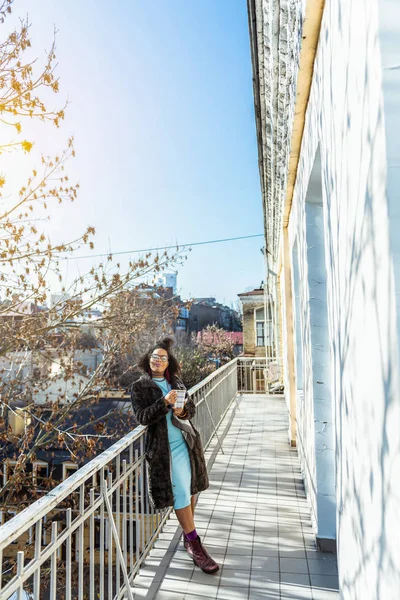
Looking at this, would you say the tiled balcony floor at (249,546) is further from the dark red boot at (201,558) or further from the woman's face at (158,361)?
the woman's face at (158,361)

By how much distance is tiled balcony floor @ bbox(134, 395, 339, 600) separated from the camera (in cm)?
295

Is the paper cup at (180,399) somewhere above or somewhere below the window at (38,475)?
above

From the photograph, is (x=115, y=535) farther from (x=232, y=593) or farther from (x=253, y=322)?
(x=253, y=322)

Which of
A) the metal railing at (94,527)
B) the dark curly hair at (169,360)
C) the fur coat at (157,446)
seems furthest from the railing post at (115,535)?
the dark curly hair at (169,360)

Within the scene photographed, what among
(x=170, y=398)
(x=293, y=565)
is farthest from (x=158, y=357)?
(x=293, y=565)

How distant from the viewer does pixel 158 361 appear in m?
3.57

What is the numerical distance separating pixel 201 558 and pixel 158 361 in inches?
57.1

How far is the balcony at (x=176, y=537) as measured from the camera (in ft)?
6.26

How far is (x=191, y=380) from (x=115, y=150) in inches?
413

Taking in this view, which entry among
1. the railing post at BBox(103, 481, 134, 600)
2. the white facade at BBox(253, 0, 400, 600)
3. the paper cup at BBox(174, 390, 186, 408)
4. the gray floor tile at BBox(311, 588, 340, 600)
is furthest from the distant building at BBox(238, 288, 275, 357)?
the white facade at BBox(253, 0, 400, 600)

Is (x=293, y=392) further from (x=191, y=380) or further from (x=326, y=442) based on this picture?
(x=191, y=380)

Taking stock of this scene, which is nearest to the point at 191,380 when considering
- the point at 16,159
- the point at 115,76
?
the point at 115,76

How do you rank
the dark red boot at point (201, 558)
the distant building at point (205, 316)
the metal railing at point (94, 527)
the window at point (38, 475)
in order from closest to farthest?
the metal railing at point (94, 527), the dark red boot at point (201, 558), the window at point (38, 475), the distant building at point (205, 316)

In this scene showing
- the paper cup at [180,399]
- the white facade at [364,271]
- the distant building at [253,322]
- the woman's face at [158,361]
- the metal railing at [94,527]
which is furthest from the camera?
the distant building at [253,322]
